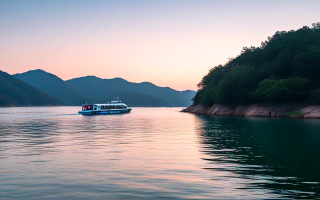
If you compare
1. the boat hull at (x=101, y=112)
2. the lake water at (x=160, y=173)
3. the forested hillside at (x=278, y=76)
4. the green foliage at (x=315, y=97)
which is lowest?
the lake water at (x=160, y=173)

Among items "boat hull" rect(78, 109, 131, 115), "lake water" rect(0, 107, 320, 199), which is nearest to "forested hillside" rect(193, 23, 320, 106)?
"boat hull" rect(78, 109, 131, 115)

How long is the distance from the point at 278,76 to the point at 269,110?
75.1ft

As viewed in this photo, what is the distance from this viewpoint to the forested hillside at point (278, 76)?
114 m

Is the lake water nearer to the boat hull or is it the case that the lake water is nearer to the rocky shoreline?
the rocky shoreline

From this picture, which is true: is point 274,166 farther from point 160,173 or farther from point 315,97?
point 315,97

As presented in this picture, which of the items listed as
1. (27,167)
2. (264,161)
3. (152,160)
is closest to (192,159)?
(152,160)

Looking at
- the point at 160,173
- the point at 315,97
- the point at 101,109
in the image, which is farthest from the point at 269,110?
the point at 160,173

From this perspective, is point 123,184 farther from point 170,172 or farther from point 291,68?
point 291,68

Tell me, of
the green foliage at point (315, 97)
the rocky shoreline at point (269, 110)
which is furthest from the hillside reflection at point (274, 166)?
the green foliage at point (315, 97)

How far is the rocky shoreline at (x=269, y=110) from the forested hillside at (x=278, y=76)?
7.65 feet

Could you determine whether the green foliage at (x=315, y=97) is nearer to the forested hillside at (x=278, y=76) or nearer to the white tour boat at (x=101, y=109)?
the forested hillside at (x=278, y=76)

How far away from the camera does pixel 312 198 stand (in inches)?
580

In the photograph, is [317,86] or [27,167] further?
[317,86]

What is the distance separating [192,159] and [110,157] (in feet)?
21.6
